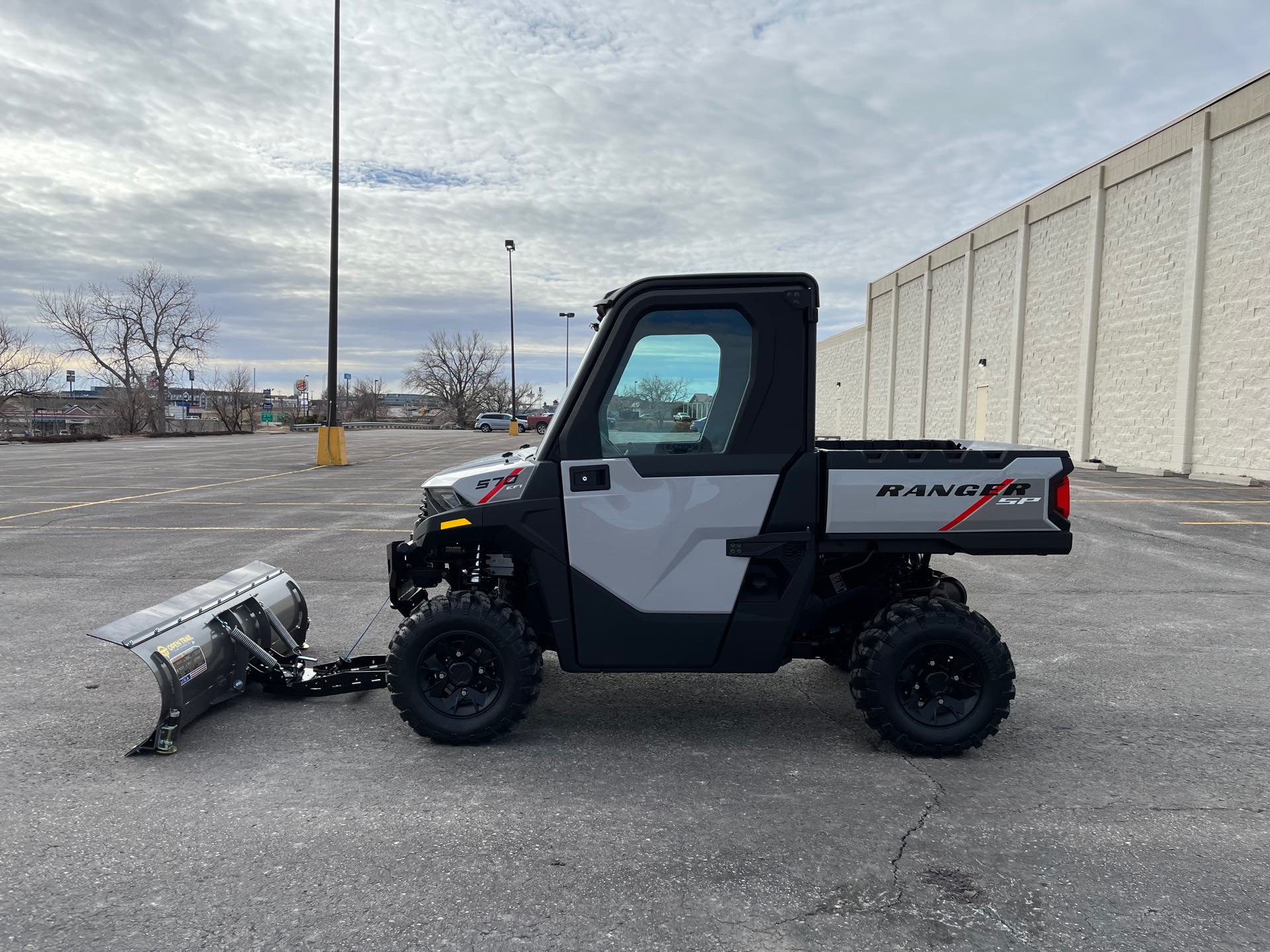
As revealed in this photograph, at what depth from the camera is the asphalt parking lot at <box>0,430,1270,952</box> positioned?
2.66 meters

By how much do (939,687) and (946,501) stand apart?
90cm

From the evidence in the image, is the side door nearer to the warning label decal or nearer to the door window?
the door window

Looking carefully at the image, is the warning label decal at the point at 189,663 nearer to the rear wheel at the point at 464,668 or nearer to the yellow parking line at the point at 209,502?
the rear wheel at the point at 464,668

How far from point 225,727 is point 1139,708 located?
16.5 ft

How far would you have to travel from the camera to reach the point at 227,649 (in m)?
4.41

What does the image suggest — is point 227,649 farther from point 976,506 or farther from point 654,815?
point 976,506

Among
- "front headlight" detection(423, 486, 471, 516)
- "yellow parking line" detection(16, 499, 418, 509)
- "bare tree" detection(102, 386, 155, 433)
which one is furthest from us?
"bare tree" detection(102, 386, 155, 433)

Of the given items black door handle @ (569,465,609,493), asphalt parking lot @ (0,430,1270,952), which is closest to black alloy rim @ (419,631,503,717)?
asphalt parking lot @ (0,430,1270,952)

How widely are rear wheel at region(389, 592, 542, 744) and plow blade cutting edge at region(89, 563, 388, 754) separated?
16.7 inches

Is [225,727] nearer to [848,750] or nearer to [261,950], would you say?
[261,950]

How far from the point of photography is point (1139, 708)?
4688mm

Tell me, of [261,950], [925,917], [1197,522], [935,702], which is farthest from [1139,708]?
[1197,522]

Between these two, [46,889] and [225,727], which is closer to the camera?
[46,889]

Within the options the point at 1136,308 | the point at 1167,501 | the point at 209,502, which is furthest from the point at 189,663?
the point at 1136,308
